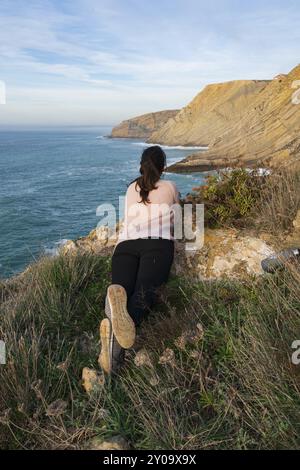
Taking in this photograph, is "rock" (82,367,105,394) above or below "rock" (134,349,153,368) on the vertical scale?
below

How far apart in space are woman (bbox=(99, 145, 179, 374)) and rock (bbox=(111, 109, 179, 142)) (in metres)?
114

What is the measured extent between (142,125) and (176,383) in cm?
12125

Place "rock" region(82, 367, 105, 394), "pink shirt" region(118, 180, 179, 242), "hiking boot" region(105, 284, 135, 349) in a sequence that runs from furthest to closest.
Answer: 1. "pink shirt" region(118, 180, 179, 242)
2. "hiking boot" region(105, 284, 135, 349)
3. "rock" region(82, 367, 105, 394)

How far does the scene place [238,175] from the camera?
5.62m

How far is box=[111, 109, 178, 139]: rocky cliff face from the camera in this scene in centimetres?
11756

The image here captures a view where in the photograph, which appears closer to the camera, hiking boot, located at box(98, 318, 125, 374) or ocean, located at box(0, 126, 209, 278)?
hiking boot, located at box(98, 318, 125, 374)

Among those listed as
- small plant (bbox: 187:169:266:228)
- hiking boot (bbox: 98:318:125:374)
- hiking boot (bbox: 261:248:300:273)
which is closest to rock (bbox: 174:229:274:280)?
small plant (bbox: 187:169:266:228)

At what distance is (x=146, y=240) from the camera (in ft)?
14.3

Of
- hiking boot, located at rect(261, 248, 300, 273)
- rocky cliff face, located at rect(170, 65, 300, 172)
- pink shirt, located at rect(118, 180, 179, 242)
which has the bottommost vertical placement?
hiking boot, located at rect(261, 248, 300, 273)

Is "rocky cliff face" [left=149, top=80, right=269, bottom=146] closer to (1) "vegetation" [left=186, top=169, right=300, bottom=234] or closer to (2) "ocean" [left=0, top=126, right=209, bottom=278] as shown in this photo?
(2) "ocean" [left=0, top=126, right=209, bottom=278]

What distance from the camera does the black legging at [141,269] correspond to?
3904 millimetres

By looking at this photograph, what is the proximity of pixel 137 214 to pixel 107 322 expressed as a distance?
5.09ft

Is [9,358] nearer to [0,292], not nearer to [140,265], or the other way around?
[140,265]

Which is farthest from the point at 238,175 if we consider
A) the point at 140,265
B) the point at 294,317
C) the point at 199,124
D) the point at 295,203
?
the point at 199,124
